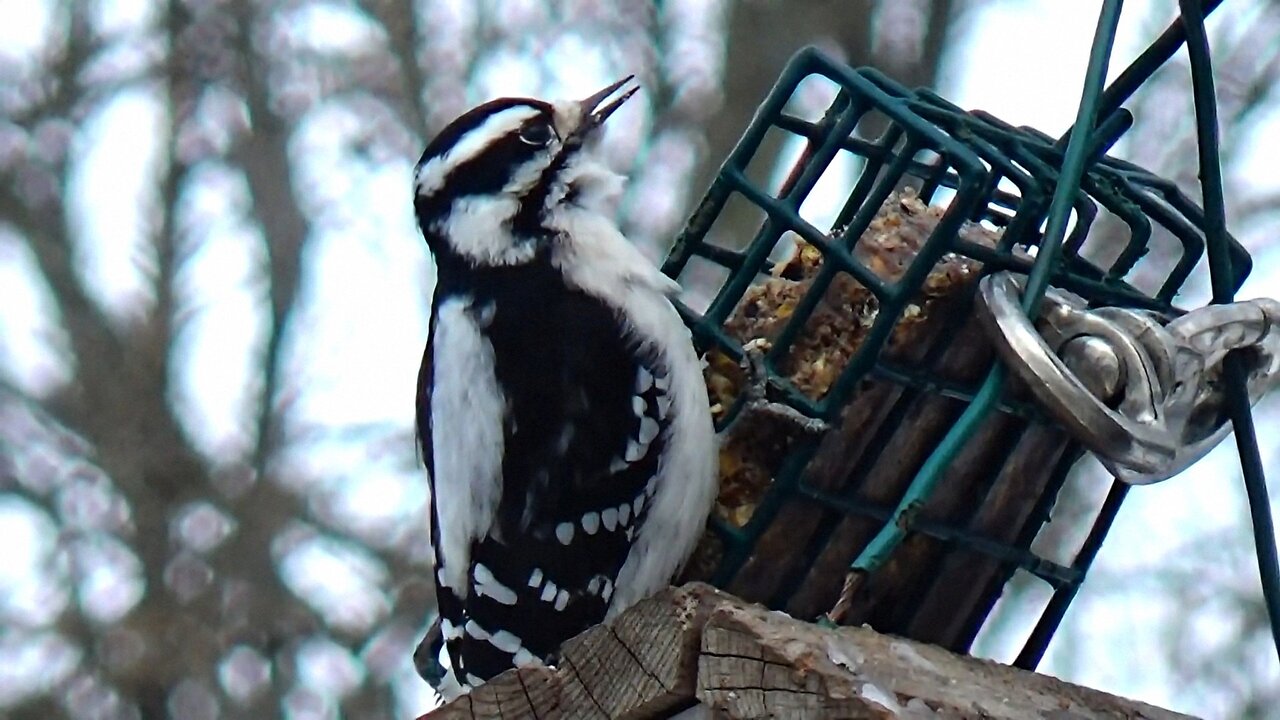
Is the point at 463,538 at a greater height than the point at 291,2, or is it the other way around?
the point at 463,538

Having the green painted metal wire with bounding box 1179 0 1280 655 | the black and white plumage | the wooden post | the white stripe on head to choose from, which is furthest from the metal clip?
the white stripe on head

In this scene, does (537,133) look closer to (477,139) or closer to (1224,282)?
(477,139)

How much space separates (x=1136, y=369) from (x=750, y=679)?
2.20 ft

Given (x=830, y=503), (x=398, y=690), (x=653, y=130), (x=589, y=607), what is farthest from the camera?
(x=653, y=130)

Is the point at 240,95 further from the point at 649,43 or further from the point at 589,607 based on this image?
the point at 589,607

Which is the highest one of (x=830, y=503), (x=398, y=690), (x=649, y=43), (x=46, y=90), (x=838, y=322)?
(x=838, y=322)

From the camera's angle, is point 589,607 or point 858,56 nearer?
point 589,607

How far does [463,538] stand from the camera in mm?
2525

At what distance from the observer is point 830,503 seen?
2.26 meters

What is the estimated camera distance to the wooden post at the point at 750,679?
157 centimetres

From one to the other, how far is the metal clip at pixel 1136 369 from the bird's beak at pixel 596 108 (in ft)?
2.83

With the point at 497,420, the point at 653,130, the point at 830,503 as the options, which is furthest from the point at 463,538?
the point at 653,130

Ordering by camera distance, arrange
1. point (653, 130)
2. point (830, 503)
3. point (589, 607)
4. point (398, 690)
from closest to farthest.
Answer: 1. point (830, 503)
2. point (589, 607)
3. point (398, 690)
4. point (653, 130)

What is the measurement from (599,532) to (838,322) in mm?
457
